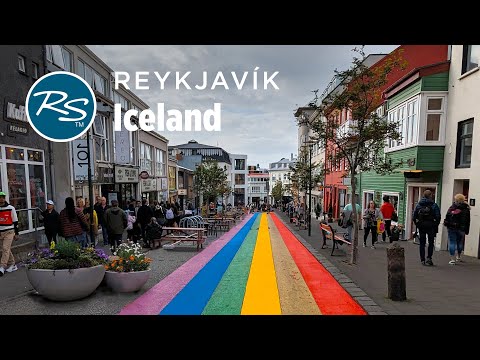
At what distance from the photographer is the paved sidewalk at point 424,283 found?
407cm

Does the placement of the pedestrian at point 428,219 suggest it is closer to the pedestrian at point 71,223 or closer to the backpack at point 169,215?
the pedestrian at point 71,223

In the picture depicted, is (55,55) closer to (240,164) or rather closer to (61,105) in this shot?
(61,105)

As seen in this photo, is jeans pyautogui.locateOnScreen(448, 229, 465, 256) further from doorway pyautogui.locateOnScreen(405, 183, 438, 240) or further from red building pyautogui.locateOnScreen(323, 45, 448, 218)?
doorway pyautogui.locateOnScreen(405, 183, 438, 240)

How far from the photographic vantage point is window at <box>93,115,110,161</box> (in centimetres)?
1384

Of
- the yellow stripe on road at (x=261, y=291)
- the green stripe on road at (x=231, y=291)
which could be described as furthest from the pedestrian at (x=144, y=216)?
the yellow stripe on road at (x=261, y=291)

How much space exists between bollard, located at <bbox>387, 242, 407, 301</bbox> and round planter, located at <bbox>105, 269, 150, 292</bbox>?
13.4 feet

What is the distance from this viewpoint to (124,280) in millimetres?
4617

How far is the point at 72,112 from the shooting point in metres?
6.04

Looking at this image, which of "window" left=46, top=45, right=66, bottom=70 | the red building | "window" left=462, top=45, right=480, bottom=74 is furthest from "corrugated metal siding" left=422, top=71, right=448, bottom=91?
"window" left=46, top=45, right=66, bottom=70

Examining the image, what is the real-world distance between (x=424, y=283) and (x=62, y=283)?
627 cm

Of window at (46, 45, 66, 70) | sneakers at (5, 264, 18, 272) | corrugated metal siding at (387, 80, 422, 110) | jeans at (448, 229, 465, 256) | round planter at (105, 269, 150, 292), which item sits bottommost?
sneakers at (5, 264, 18, 272)
